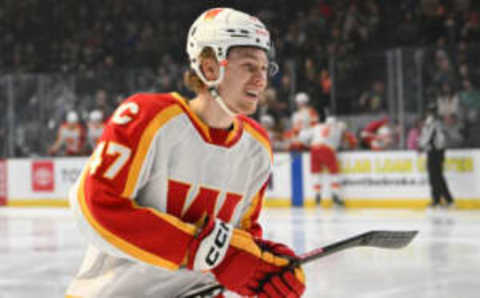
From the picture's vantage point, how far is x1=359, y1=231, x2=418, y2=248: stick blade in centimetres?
183

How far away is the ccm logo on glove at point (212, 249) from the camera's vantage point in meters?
1.58

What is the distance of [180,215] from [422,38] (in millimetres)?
12345

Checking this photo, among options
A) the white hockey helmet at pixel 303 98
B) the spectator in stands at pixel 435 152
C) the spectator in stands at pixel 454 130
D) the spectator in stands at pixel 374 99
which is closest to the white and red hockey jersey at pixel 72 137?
the white hockey helmet at pixel 303 98

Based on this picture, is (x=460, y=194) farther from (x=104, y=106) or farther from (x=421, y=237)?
(x=104, y=106)

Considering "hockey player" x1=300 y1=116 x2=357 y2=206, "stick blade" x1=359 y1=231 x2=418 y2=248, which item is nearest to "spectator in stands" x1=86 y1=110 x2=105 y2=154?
"hockey player" x1=300 y1=116 x2=357 y2=206

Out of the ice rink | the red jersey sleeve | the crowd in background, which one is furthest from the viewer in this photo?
the crowd in background

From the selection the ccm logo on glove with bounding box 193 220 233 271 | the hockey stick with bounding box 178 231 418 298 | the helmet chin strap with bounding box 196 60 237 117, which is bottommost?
the hockey stick with bounding box 178 231 418 298

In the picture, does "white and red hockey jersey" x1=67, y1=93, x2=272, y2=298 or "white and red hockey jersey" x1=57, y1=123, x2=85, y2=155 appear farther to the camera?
"white and red hockey jersey" x1=57, y1=123, x2=85, y2=155

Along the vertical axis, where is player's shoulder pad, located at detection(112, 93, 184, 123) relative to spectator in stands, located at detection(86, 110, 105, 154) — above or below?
above

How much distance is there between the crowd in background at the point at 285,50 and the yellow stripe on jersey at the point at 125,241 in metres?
9.18

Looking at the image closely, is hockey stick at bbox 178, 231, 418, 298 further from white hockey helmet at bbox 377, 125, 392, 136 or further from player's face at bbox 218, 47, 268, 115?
white hockey helmet at bbox 377, 125, 392, 136

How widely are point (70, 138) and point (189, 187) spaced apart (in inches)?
441

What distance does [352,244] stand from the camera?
1.79 meters

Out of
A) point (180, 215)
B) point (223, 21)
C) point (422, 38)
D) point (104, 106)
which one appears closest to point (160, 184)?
point (180, 215)
